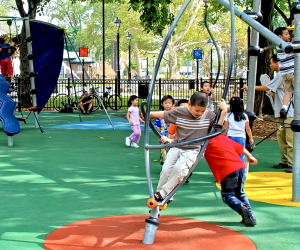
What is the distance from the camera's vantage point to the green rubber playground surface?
4980mm

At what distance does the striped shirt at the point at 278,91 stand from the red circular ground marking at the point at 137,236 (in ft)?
12.7

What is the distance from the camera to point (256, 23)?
21.3 ft

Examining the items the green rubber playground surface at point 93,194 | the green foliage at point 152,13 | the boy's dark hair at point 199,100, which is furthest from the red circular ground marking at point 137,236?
the green foliage at point 152,13

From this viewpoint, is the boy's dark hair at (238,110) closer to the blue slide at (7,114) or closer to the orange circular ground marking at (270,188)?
the orange circular ground marking at (270,188)

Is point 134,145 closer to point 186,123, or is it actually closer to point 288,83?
point 288,83

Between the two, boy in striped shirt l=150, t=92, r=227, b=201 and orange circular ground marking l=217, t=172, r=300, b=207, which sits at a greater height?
boy in striped shirt l=150, t=92, r=227, b=201

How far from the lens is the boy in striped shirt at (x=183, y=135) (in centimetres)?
488

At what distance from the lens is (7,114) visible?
11930mm

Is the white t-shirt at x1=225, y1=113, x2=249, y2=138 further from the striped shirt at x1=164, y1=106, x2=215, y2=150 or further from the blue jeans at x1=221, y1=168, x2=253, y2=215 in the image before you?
the striped shirt at x1=164, y1=106, x2=215, y2=150

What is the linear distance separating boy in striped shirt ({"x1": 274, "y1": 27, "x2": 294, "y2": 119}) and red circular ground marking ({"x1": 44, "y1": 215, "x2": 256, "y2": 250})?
11.5ft

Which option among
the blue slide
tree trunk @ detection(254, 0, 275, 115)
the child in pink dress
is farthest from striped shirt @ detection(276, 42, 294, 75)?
tree trunk @ detection(254, 0, 275, 115)

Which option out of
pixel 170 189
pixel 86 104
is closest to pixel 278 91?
pixel 170 189

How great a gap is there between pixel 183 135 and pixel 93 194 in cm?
218

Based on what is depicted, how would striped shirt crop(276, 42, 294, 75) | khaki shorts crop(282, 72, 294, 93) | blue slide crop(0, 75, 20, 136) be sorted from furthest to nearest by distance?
blue slide crop(0, 75, 20, 136) < khaki shorts crop(282, 72, 294, 93) < striped shirt crop(276, 42, 294, 75)
